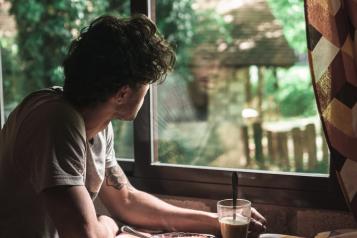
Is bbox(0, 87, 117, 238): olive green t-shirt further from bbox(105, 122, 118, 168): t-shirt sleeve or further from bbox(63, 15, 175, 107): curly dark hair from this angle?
bbox(105, 122, 118, 168): t-shirt sleeve

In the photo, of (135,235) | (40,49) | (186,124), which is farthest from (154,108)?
(186,124)

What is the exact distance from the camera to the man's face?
137cm

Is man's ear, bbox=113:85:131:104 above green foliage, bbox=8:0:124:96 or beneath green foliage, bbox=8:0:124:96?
beneath

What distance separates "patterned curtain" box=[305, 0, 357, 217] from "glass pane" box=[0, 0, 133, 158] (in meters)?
1.23

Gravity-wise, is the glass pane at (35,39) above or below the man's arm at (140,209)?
above

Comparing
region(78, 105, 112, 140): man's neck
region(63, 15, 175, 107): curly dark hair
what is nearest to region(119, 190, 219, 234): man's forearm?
region(78, 105, 112, 140): man's neck

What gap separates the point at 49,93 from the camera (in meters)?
1.31

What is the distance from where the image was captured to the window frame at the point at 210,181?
1558mm

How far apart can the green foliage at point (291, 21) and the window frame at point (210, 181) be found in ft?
2.52

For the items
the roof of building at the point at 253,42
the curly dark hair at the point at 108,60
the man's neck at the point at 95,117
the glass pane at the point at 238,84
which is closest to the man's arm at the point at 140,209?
the man's neck at the point at 95,117

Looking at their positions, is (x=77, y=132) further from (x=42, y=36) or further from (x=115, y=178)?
(x=42, y=36)

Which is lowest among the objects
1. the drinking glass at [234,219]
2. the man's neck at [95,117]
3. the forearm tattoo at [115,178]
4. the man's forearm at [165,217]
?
the man's forearm at [165,217]

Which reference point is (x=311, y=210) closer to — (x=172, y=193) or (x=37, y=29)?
(x=172, y=193)

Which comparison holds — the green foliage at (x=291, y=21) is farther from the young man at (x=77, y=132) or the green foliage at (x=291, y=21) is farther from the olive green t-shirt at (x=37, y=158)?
the olive green t-shirt at (x=37, y=158)
